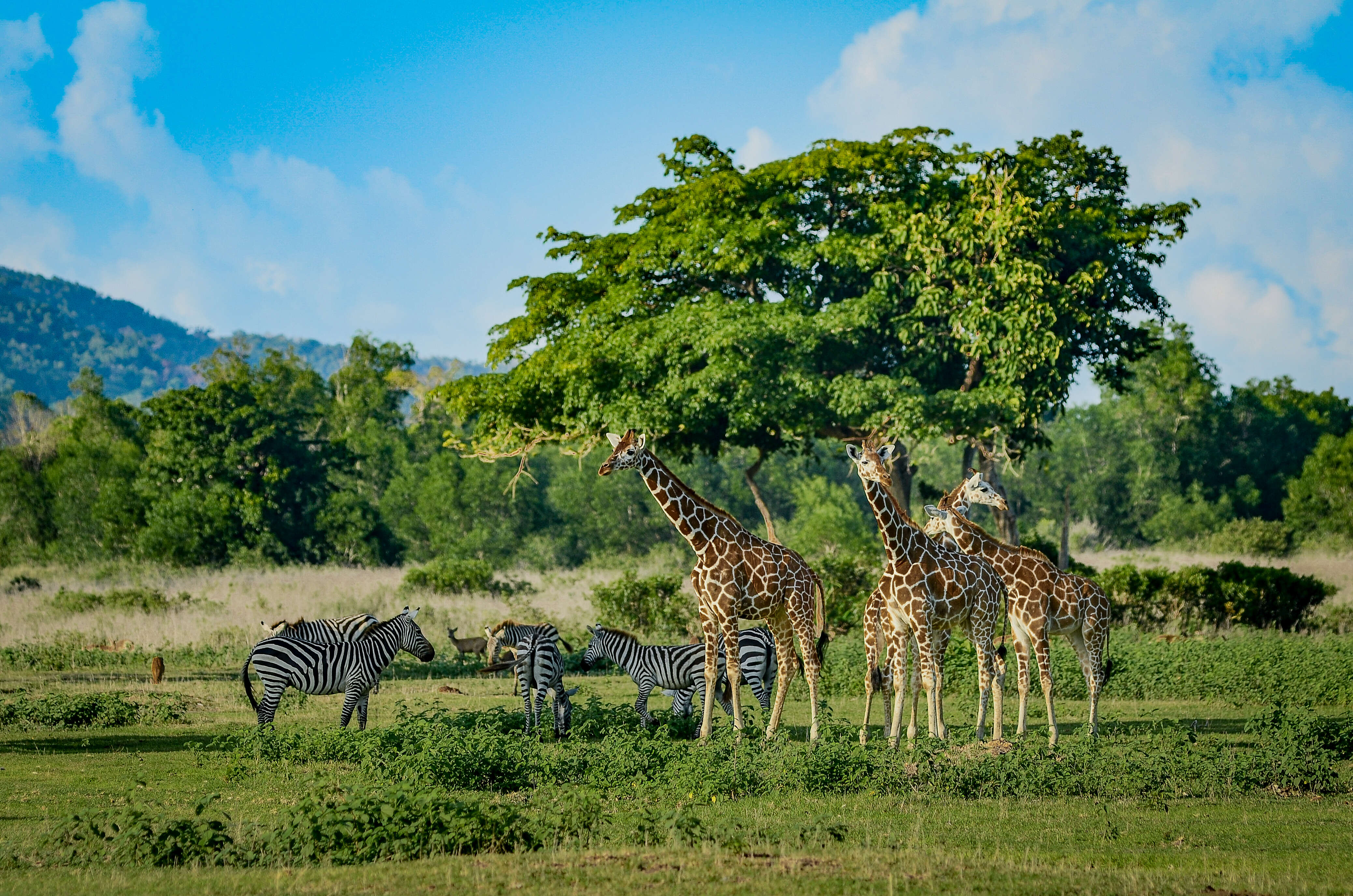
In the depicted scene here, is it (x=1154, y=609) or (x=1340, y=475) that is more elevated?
(x=1340, y=475)

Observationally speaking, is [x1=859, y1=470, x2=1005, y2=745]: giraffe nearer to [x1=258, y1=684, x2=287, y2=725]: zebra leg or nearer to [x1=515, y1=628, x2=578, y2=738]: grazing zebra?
[x1=515, y1=628, x2=578, y2=738]: grazing zebra

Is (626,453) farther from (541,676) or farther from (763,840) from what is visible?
(763,840)

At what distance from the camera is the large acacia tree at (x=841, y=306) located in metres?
Result: 23.4

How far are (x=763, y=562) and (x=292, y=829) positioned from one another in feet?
21.2

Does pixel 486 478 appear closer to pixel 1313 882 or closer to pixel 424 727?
pixel 424 727

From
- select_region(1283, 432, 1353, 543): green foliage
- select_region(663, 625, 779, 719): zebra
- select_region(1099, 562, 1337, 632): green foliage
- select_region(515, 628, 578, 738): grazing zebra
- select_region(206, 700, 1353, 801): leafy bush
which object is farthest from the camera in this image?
select_region(1283, 432, 1353, 543): green foliage

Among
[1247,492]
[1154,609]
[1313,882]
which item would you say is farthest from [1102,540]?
[1313,882]

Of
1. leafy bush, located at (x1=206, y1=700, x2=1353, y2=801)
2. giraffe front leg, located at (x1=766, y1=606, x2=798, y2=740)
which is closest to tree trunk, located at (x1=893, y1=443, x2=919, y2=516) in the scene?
giraffe front leg, located at (x1=766, y1=606, x2=798, y2=740)

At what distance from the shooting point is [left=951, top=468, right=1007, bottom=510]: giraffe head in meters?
15.2

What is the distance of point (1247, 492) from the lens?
54.0 meters

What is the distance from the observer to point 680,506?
539 inches

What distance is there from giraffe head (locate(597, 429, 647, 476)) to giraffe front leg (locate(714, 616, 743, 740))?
2.04m

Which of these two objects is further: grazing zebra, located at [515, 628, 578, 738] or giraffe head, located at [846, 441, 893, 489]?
grazing zebra, located at [515, 628, 578, 738]

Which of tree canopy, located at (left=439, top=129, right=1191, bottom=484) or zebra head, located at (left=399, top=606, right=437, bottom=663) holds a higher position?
tree canopy, located at (left=439, top=129, right=1191, bottom=484)
